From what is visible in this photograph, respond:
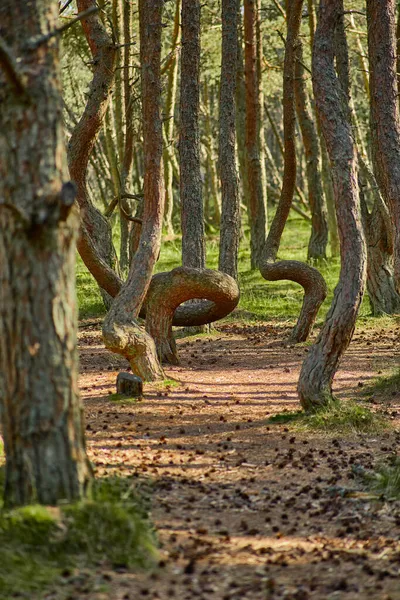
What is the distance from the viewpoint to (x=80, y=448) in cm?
540

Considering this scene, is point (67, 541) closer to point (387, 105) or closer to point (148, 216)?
point (148, 216)

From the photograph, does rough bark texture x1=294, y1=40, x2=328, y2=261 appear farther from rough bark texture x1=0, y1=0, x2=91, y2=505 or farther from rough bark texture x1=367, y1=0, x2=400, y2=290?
rough bark texture x1=0, y1=0, x2=91, y2=505

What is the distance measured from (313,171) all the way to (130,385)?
499 inches

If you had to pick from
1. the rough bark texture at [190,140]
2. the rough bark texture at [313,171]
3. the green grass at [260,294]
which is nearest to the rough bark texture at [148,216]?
the rough bark texture at [190,140]

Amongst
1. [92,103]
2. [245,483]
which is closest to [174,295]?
[92,103]

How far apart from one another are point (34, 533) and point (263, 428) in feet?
15.1

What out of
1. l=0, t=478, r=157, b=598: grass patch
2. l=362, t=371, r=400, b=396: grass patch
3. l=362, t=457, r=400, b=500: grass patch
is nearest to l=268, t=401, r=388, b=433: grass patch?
l=362, t=371, r=400, b=396: grass patch

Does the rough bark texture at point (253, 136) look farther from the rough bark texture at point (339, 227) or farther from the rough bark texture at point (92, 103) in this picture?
the rough bark texture at point (339, 227)

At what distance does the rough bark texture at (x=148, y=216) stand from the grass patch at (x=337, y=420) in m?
2.18

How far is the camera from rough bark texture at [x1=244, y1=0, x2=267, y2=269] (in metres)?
20.2

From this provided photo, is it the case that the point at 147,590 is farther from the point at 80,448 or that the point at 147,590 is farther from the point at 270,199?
the point at 270,199

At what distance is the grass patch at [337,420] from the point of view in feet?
30.0

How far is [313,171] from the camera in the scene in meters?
21.7

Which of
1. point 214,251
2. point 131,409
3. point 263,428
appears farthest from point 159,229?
point 214,251
